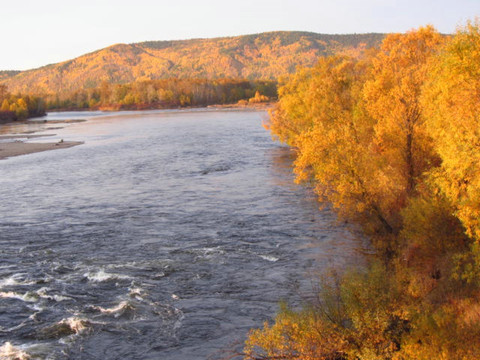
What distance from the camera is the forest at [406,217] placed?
12.4 metres

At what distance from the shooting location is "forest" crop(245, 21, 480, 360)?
490 inches

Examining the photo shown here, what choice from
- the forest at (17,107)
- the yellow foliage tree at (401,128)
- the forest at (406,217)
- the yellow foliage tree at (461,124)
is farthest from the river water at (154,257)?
the forest at (17,107)

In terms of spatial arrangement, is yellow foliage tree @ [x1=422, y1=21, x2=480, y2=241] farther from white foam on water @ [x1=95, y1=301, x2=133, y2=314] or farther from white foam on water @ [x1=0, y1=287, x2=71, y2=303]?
white foam on water @ [x1=0, y1=287, x2=71, y2=303]

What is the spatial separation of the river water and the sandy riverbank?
20.5 m

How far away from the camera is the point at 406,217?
2041cm

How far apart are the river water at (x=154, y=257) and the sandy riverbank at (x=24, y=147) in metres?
20.5

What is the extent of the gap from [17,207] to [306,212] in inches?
848

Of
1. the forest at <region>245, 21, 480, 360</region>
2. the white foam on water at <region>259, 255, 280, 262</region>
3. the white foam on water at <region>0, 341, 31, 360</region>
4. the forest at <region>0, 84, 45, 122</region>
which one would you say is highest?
the forest at <region>0, 84, 45, 122</region>

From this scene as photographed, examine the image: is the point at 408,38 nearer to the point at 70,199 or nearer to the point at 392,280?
the point at 392,280

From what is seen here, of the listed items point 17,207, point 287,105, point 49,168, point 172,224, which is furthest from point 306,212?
point 49,168

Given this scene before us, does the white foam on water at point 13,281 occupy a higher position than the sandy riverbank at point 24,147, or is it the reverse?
the sandy riverbank at point 24,147

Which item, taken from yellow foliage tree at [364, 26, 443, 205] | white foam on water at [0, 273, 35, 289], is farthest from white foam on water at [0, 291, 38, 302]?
yellow foliage tree at [364, 26, 443, 205]

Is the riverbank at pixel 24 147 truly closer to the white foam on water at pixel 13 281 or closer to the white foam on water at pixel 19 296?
the white foam on water at pixel 13 281

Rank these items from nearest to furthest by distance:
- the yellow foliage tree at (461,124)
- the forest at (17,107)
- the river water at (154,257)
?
the yellow foliage tree at (461,124), the river water at (154,257), the forest at (17,107)
